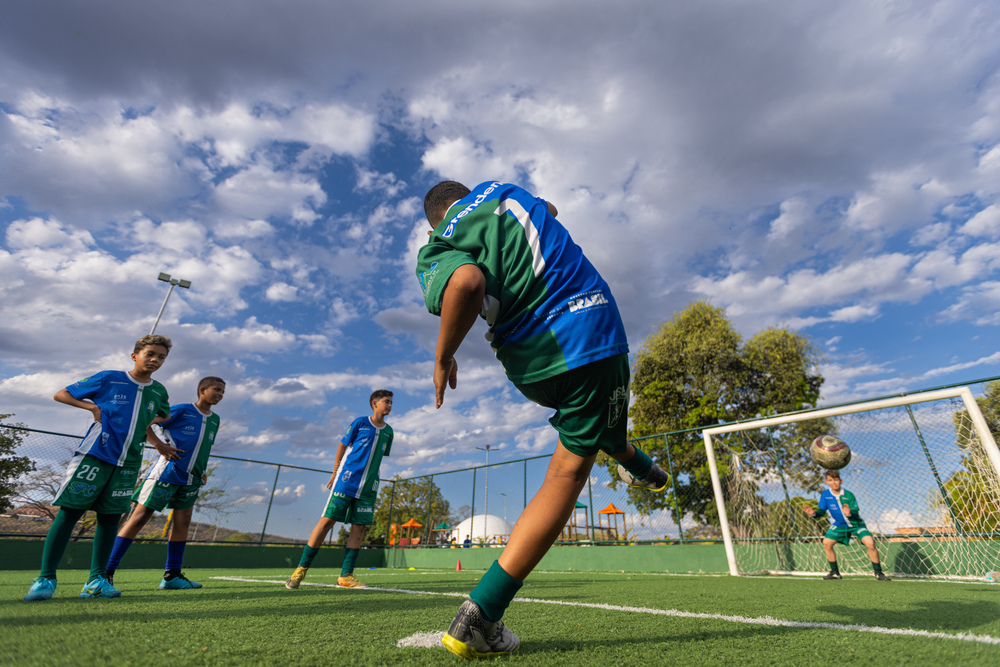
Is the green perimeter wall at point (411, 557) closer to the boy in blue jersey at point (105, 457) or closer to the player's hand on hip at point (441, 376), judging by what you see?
the boy in blue jersey at point (105, 457)

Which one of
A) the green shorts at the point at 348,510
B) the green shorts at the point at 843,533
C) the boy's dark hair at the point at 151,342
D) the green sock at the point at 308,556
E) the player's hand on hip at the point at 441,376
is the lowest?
the green sock at the point at 308,556

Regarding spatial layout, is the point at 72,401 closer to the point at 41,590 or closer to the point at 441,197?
the point at 41,590

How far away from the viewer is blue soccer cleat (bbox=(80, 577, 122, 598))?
3.27 m

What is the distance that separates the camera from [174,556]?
433 cm

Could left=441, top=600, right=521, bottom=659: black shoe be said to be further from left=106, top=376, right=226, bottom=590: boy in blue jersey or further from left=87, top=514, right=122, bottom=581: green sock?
left=106, top=376, right=226, bottom=590: boy in blue jersey

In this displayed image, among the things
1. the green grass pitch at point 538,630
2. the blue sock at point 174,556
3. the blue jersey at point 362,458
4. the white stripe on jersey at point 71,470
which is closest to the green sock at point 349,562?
the blue jersey at point 362,458

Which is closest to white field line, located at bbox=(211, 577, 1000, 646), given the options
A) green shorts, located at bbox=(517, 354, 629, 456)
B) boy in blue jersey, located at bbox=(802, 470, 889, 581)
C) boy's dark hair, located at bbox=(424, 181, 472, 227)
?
green shorts, located at bbox=(517, 354, 629, 456)

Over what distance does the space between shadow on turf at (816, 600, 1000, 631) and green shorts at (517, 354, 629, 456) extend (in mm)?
1700

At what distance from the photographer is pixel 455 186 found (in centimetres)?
204

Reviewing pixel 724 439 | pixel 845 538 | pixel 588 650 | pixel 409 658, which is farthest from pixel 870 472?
pixel 409 658

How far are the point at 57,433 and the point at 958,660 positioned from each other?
1269cm

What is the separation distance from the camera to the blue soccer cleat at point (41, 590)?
2922mm

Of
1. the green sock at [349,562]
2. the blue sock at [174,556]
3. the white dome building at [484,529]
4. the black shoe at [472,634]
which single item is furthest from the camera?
the white dome building at [484,529]

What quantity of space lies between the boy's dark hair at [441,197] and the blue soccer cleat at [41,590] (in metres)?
3.46
